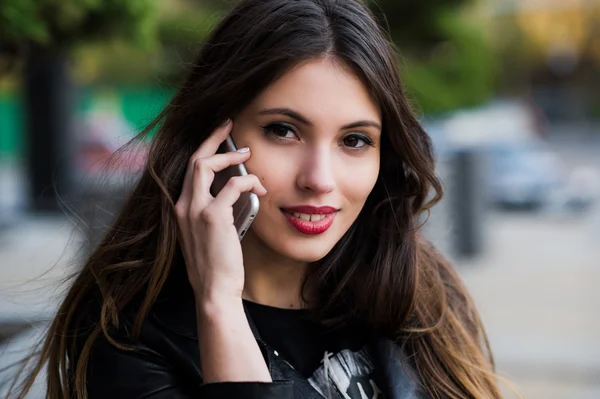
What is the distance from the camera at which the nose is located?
1.72 metres

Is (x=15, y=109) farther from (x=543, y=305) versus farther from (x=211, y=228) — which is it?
(x=211, y=228)

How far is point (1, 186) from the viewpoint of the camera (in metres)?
21.1

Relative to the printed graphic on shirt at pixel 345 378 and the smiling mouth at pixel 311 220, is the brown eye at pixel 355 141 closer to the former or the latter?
the smiling mouth at pixel 311 220

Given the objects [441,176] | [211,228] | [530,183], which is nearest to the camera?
[211,228]

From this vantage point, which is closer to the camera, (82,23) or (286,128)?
(286,128)

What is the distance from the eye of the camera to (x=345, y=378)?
1840 mm

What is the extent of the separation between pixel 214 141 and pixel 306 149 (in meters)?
0.22

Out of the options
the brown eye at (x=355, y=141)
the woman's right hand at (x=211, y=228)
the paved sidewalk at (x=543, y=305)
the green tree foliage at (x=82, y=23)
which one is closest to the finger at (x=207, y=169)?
the woman's right hand at (x=211, y=228)

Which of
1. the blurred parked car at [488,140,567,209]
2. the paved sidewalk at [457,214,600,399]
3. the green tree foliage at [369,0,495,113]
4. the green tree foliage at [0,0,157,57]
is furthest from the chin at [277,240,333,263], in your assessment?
the blurred parked car at [488,140,567,209]

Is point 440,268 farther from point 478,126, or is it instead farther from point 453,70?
point 478,126

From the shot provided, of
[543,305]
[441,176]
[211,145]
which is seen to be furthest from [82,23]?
[543,305]

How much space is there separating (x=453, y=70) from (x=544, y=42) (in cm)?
3045

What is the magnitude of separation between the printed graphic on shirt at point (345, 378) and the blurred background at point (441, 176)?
2.29ft

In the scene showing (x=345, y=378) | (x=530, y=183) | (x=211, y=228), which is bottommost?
(x=345, y=378)
